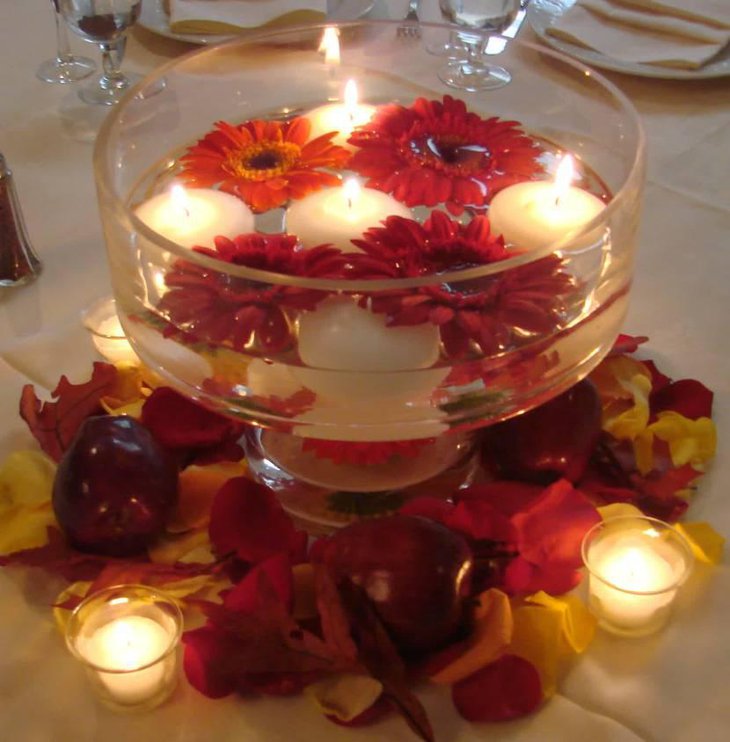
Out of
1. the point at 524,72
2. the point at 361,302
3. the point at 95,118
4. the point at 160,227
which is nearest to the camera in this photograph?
the point at 361,302

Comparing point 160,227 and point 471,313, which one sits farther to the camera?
point 160,227

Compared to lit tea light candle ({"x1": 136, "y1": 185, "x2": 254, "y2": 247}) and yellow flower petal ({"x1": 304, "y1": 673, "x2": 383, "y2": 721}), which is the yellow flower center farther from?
yellow flower petal ({"x1": 304, "y1": 673, "x2": 383, "y2": 721})

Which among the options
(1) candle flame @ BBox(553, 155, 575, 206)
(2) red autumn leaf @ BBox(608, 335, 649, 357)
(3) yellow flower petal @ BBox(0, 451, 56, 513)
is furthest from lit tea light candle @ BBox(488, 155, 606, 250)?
(3) yellow flower petal @ BBox(0, 451, 56, 513)

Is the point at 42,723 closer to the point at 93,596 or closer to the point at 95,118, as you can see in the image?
the point at 93,596

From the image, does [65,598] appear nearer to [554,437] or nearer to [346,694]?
[346,694]

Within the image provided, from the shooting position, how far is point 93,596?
1.72ft

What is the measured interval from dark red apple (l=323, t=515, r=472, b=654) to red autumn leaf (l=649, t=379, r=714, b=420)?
221mm

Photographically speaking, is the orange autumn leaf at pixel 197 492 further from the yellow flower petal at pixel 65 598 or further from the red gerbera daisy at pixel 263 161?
the red gerbera daisy at pixel 263 161


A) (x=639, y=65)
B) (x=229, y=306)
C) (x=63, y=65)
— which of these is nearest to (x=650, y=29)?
(x=639, y=65)

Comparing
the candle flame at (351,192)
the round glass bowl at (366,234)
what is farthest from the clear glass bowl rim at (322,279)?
the candle flame at (351,192)

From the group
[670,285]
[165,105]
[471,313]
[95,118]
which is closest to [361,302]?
[471,313]

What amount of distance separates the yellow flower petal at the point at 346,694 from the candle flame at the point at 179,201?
0.95ft

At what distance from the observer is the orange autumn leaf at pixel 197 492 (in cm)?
60

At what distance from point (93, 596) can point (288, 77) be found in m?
0.42
